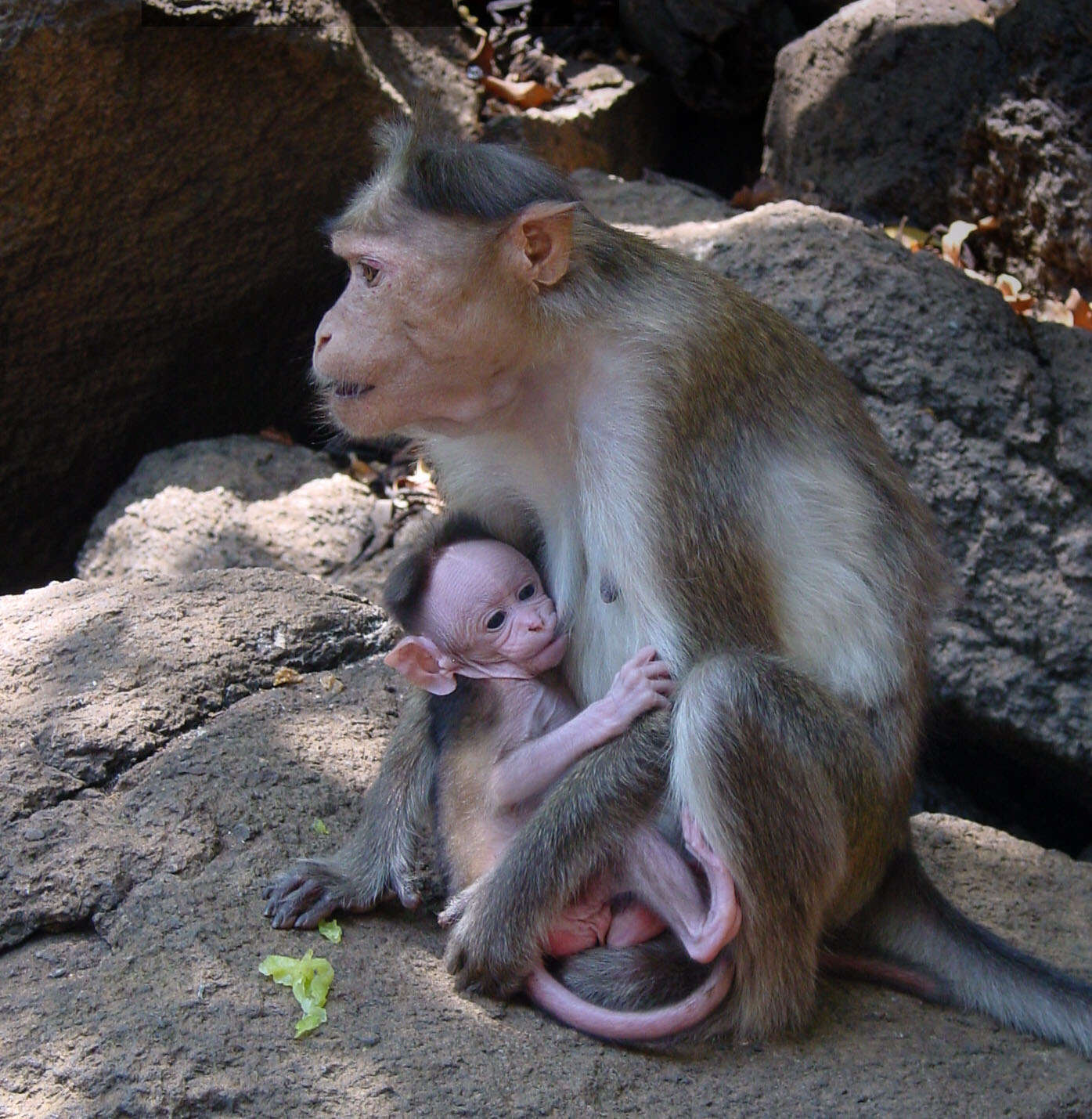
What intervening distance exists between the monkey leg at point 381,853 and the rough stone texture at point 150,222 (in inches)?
113

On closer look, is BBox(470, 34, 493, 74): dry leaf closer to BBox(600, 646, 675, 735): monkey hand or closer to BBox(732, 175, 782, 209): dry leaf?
BBox(732, 175, 782, 209): dry leaf

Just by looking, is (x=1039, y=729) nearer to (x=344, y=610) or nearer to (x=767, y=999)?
(x=767, y=999)

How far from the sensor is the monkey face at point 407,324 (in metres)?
3.68

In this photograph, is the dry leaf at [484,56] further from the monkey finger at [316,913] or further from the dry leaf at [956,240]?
the monkey finger at [316,913]

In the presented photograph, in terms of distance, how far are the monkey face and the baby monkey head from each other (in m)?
0.55

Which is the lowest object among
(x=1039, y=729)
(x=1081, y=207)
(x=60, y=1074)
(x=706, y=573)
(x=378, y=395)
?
(x=60, y=1074)

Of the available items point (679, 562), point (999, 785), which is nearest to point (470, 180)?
point (679, 562)

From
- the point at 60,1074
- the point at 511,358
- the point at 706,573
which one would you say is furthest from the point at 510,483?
the point at 60,1074

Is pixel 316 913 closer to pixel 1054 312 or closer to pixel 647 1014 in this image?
pixel 647 1014

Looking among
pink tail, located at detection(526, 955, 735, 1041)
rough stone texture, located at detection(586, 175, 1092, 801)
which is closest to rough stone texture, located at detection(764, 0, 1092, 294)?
rough stone texture, located at detection(586, 175, 1092, 801)

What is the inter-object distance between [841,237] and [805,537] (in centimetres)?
237

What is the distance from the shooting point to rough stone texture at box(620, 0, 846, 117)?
27.4ft

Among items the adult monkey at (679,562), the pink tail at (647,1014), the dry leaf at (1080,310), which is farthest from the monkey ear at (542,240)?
the dry leaf at (1080,310)

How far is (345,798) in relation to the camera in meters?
4.42
